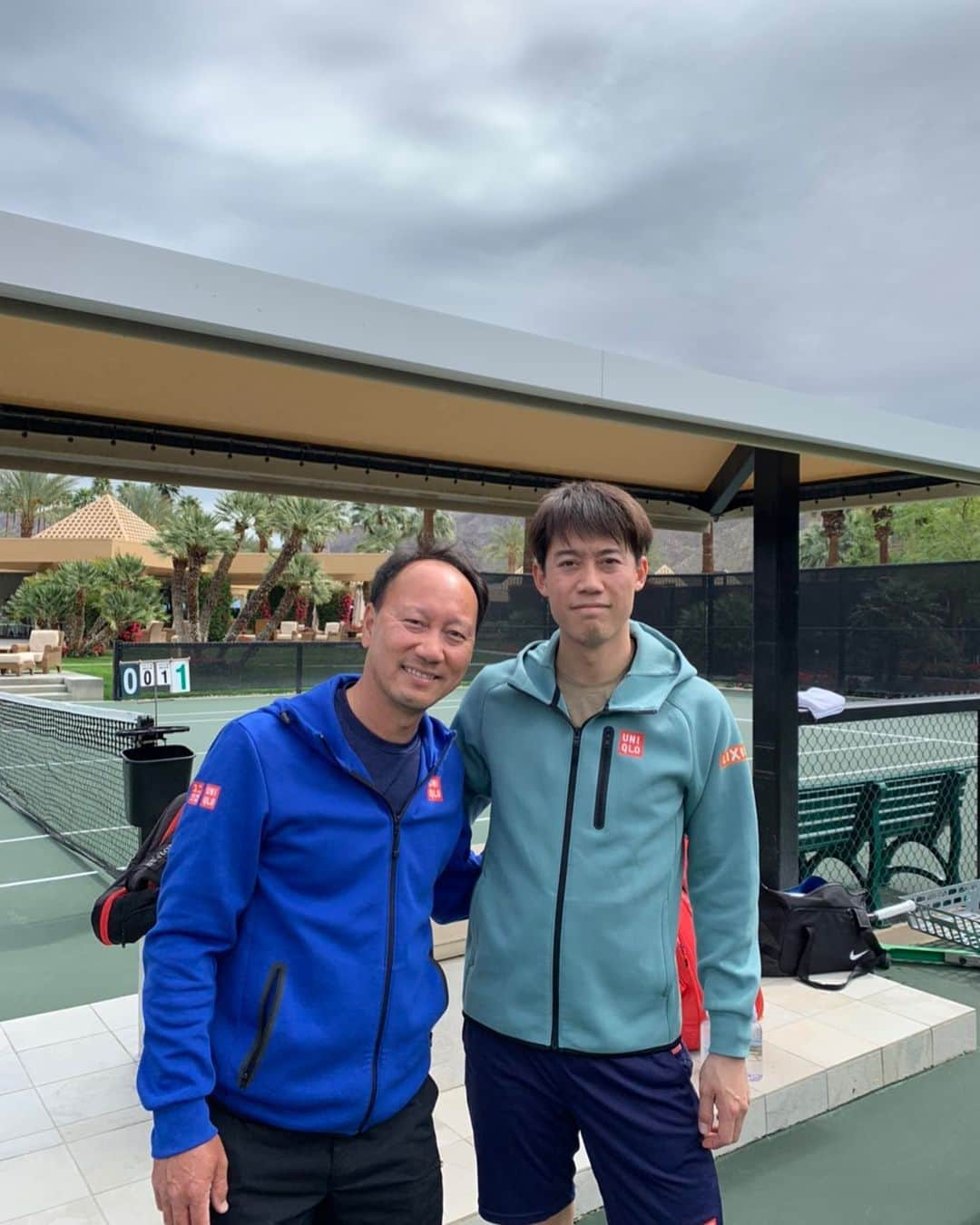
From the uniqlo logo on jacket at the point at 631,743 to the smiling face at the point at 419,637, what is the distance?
1.19ft

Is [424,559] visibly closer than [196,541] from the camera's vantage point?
Yes

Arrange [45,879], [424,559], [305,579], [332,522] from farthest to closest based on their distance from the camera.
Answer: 1. [332,522]
2. [305,579]
3. [45,879]
4. [424,559]

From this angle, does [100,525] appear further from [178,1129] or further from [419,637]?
[178,1129]

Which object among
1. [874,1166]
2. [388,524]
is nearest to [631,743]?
[874,1166]

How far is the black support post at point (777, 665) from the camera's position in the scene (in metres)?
→ 4.81

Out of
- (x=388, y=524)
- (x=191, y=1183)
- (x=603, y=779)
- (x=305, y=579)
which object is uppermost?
(x=388, y=524)

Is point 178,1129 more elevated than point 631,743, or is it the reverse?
point 631,743

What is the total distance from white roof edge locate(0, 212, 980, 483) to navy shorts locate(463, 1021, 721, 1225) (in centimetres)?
204

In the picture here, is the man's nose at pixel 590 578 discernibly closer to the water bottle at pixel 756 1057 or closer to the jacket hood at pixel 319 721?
the jacket hood at pixel 319 721

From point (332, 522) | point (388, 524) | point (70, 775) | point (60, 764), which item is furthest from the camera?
point (388, 524)

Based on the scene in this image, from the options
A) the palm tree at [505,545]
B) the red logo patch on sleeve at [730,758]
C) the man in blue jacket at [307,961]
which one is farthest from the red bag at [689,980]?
the palm tree at [505,545]

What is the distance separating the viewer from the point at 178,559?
38500mm

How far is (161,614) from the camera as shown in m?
40.3

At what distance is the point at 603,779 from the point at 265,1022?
0.77 metres
